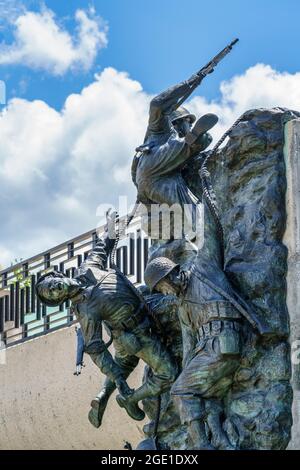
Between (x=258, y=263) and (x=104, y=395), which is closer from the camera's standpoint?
(x=258, y=263)

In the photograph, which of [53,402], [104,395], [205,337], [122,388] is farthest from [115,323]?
[53,402]

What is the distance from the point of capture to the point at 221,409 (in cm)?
867

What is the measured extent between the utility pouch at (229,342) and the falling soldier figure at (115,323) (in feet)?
3.04

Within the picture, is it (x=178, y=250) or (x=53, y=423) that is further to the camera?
(x=53, y=423)

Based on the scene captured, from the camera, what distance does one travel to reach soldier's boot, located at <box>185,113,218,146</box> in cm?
945

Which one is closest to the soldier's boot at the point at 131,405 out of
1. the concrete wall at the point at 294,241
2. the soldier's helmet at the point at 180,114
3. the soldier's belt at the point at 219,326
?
the soldier's belt at the point at 219,326

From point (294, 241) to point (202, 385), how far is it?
116cm

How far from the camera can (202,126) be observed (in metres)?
9.48

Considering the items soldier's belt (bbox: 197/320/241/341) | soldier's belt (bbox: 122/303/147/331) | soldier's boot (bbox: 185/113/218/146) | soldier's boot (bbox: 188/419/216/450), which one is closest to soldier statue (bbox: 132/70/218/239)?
soldier's boot (bbox: 185/113/218/146)

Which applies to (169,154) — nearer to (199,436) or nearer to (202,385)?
(202,385)
